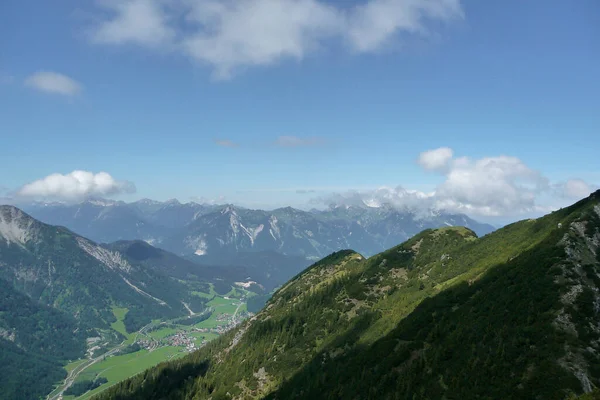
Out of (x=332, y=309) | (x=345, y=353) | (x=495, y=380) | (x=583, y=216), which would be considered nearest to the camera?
(x=495, y=380)

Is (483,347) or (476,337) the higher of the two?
(476,337)

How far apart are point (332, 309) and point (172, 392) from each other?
107100 mm

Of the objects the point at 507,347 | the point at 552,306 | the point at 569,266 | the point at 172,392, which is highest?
the point at 569,266

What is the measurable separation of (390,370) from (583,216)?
80609 mm

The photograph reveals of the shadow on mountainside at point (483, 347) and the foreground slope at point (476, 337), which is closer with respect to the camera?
the shadow on mountainside at point (483, 347)

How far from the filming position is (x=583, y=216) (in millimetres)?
108688

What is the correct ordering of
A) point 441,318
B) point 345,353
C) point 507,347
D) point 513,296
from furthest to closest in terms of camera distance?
point 345,353 < point 441,318 < point 513,296 < point 507,347

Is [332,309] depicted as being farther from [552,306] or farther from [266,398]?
[552,306]

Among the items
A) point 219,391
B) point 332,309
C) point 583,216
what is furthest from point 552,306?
point 219,391

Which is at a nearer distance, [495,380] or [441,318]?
[495,380]

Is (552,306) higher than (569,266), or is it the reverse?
(569,266)

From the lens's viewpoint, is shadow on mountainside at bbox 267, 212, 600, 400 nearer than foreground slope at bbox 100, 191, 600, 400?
Yes

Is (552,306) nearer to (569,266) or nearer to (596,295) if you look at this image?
(596,295)

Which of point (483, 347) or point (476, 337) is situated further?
point (476, 337)
